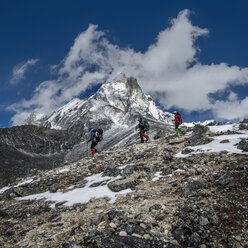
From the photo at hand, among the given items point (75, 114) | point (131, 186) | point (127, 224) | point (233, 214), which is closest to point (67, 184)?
point (131, 186)

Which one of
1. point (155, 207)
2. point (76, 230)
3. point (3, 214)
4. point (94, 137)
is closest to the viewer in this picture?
point (76, 230)

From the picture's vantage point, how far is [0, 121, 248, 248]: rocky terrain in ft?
16.8

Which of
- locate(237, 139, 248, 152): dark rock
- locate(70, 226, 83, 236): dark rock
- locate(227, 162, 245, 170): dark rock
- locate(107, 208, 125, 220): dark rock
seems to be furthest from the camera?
locate(237, 139, 248, 152): dark rock

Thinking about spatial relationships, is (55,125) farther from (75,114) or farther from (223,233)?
(223,233)

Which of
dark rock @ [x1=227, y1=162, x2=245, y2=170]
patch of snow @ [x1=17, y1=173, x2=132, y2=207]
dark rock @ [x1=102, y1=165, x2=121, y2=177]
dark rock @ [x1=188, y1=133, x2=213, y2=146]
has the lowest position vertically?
patch of snow @ [x1=17, y1=173, x2=132, y2=207]

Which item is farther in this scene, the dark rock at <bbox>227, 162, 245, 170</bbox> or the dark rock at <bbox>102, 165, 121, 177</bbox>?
the dark rock at <bbox>102, 165, 121, 177</bbox>

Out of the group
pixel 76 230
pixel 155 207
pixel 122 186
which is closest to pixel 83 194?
pixel 122 186

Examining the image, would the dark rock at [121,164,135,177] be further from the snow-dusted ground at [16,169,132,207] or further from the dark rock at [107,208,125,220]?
the dark rock at [107,208,125,220]

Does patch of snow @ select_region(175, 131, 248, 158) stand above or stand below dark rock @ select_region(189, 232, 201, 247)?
above

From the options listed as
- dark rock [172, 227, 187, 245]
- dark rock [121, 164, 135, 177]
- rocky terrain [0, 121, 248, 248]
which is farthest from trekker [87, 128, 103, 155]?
dark rock [172, 227, 187, 245]

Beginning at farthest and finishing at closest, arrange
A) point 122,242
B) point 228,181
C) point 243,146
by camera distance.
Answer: point 243,146 → point 228,181 → point 122,242

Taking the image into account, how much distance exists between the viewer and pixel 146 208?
6.50 metres

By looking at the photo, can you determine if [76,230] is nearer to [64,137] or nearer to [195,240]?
[195,240]

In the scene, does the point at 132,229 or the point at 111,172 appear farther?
the point at 111,172
